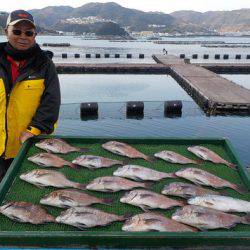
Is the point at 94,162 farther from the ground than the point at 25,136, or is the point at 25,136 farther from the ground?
the point at 25,136

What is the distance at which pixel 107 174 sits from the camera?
4594 mm

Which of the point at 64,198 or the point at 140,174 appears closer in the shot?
the point at 64,198

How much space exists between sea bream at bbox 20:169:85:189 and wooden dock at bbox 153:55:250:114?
19.4m

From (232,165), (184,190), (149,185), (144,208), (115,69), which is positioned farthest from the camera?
(115,69)

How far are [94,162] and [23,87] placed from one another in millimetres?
1468

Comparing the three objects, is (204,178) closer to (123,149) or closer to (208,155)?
(208,155)

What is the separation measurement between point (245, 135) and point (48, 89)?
607 inches

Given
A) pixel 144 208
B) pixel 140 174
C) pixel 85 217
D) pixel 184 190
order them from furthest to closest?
pixel 140 174 < pixel 184 190 < pixel 144 208 < pixel 85 217

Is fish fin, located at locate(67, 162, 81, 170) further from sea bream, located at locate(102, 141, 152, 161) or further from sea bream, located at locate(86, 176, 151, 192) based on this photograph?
sea bream, located at locate(102, 141, 152, 161)

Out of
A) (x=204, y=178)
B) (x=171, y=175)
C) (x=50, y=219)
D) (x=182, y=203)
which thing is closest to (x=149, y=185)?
(x=171, y=175)

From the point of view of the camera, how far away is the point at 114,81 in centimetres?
3831

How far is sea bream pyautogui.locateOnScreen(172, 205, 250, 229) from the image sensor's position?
3564 mm

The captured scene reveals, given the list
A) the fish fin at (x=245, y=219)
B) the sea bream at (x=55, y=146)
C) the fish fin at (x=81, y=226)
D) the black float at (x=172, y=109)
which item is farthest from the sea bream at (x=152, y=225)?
the black float at (x=172, y=109)

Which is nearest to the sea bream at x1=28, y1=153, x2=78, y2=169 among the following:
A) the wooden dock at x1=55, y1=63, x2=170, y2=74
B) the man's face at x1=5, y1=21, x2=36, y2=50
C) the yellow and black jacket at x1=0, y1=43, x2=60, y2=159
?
the yellow and black jacket at x1=0, y1=43, x2=60, y2=159
